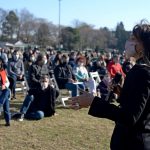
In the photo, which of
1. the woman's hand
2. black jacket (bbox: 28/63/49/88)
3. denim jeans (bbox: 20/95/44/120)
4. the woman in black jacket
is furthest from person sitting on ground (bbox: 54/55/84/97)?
the woman in black jacket

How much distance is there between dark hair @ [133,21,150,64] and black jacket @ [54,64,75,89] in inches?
344

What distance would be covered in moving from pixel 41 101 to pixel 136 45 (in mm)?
6564

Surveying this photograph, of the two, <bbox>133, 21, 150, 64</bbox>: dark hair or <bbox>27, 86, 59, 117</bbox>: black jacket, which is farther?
<bbox>27, 86, 59, 117</bbox>: black jacket

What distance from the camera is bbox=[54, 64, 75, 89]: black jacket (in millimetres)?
11031

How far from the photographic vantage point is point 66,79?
36.3 feet

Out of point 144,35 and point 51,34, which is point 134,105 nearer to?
point 144,35

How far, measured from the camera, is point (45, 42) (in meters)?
73.3

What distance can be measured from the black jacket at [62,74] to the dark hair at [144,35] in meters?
8.75

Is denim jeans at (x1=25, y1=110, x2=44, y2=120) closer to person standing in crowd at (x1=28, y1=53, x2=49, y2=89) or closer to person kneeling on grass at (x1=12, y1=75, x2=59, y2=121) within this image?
person kneeling on grass at (x1=12, y1=75, x2=59, y2=121)

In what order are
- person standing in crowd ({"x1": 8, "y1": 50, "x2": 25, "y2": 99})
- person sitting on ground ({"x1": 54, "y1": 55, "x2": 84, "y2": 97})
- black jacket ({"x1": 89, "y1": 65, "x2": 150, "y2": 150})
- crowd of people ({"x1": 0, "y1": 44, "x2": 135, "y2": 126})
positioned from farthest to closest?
person standing in crowd ({"x1": 8, "y1": 50, "x2": 25, "y2": 99}) → person sitting on ground ({"x1": 54, "y1": 55, "x2": 84, "y2": 97}) → crowd of people ({"x1": 0, "y1": 44, "x2": 135, "y2": 126}) → black jacket ({"x1": 89, "y1": 65, "x2": 150, "y2": 150})

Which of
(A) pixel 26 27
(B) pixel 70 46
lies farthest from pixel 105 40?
(A) pixel 26 27

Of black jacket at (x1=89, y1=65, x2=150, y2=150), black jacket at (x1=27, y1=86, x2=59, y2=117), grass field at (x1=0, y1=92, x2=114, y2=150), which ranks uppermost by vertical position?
black jacket at (x1=89, y1=65, x2=150, y2=150)

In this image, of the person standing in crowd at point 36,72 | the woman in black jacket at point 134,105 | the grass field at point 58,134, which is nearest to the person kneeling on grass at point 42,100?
the grass field at point 58,134

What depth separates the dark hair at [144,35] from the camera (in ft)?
7.39
